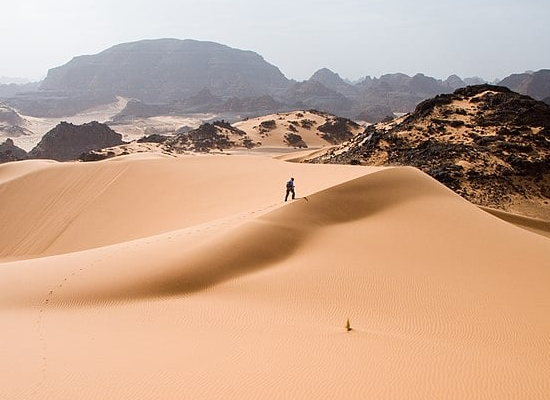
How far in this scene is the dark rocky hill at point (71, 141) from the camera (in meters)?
52.5

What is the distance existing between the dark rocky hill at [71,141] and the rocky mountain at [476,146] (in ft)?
116

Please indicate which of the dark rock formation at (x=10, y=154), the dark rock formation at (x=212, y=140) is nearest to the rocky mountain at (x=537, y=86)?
the dark rock formation at (x=212, y=140)

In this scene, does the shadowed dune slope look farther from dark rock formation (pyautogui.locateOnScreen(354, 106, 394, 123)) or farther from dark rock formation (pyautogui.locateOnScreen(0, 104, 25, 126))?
dark rock formation (pyautogui.locateOnScreen(354, 106, 394, 123))

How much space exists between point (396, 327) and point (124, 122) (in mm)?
107679

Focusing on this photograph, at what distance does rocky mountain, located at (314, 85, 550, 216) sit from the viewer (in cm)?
2130

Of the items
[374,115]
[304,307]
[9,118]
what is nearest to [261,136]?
[304,307]

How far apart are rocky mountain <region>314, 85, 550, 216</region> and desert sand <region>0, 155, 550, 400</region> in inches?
341

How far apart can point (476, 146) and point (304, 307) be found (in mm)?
20591

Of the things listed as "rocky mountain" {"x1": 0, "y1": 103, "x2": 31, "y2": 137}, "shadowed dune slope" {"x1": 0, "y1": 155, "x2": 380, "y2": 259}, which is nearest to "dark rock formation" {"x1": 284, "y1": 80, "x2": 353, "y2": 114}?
"rocky mountain" {"x1": 0, "y1": 103, "x2": 31, "y2": 137}

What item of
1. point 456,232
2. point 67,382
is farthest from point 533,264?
point 67,382

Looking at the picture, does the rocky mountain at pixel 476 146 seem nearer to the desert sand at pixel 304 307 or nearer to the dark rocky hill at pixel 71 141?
the desert sand at pixel 304 307

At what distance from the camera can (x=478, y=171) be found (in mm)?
22047

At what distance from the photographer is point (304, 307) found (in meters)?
6.87

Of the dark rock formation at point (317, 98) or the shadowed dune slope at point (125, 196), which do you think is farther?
the dark rock formation at point (317, 98)
